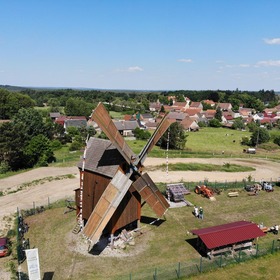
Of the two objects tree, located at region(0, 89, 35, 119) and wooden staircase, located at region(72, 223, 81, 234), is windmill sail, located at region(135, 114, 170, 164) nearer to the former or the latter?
wooden staircase, located at region(72, 223, 81, 234)

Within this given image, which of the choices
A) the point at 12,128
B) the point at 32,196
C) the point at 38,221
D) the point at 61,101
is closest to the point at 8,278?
the point at 38,221

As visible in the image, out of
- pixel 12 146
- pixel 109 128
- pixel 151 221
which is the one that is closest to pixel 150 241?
pixel 151 221

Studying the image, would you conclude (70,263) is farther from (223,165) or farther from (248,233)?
(223,165)

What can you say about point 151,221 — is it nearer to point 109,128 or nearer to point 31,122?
point 109,128

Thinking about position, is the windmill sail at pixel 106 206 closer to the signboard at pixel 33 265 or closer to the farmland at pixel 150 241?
the farmland at pixel 150 241

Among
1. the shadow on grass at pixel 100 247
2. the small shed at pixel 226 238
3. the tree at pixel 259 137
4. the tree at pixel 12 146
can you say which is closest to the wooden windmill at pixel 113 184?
the shadow on grass at pixel 100 247

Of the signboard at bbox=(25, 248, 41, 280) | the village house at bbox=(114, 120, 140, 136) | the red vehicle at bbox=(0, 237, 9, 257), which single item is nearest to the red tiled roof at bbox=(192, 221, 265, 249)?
the signboard at bbox=(25, 248, 41, 280)
